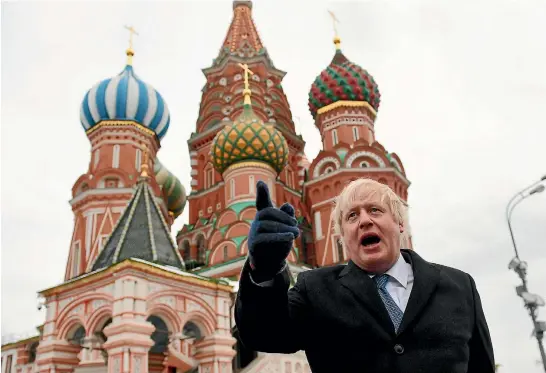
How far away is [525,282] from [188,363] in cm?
728

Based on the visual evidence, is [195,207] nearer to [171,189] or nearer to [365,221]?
[171,189]

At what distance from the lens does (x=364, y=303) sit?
5.98 ft

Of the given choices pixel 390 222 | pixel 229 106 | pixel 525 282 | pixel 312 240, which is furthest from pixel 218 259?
pixel 390 222

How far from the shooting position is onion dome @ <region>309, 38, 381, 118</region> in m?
22.4

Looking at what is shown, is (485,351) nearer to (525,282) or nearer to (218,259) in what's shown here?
(525,282)

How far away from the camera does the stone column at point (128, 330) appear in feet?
31.2

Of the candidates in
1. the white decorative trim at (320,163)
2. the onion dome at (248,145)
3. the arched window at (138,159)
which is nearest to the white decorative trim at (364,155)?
the white decorative trim at (320,163)

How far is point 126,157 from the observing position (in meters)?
20.7

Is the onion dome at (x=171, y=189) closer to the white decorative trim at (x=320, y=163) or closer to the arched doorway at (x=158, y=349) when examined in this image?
the white decorative trim at (x=320, y=163)

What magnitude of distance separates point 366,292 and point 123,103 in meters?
20.3

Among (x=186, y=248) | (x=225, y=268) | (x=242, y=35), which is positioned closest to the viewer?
(x=225, y=268)

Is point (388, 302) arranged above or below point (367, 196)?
below

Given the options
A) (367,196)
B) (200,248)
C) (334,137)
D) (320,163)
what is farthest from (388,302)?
(200,248)

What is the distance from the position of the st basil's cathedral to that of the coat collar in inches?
332
